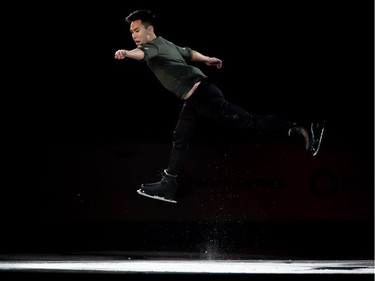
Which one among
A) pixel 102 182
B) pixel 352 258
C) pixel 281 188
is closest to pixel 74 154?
pixel 102 182

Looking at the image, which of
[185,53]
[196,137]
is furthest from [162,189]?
[196,137]

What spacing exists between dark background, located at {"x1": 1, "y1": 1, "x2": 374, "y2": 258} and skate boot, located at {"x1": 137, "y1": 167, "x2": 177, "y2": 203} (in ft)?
9.50

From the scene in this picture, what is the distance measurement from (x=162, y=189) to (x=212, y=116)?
2.18 ft

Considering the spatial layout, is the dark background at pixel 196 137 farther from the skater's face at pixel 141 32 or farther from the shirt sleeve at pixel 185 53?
the skater's face at pixel 141 32

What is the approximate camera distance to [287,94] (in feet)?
29.2

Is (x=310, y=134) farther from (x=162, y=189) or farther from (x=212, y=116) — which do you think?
(x=162, y=189)

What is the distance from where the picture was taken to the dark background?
818cm

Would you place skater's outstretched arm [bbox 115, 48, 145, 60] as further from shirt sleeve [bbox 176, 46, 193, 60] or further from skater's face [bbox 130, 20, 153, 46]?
shirt sleeve [bbox 176, 46, 193, 60]

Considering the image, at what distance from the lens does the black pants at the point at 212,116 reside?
4.93 m

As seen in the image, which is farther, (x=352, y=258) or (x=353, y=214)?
(x=353, y=214)

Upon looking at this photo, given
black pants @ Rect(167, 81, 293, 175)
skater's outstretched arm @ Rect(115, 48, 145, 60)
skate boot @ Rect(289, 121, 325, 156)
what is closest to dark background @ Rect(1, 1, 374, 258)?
black pants @ Rect(167, 81, 293, 175)

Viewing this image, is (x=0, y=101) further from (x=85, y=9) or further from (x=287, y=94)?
(x=287, y=94)

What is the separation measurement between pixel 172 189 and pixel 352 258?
1.48 metres

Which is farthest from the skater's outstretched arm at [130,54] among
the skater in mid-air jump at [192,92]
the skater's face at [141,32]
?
the skater's face at [141,32]
